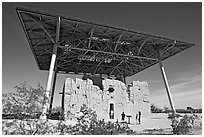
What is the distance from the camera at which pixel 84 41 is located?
64.0ft

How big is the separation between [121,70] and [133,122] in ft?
43.3

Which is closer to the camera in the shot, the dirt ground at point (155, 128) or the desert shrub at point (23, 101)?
the desert shrub at point (23, 101)

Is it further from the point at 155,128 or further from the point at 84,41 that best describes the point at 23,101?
the point at 84,41

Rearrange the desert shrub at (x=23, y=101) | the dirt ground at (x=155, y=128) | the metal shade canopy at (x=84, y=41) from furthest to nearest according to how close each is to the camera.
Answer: the metal shade canopy at (x=84, y=41)
the dirt ground at (x=155, y=128)
the desert shrub at (x=23, y=101)

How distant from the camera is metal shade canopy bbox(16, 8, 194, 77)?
51.1 ft

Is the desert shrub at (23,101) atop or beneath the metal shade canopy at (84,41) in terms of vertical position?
beneath

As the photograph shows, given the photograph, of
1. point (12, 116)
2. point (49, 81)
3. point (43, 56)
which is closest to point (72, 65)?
point (43, 56)

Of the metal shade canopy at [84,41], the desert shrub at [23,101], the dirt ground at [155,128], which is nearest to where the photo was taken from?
the desert shrub at [23,101]

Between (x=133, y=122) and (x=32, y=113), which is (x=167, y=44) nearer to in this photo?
(x=133, y=122)

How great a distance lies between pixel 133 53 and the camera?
72.4ft

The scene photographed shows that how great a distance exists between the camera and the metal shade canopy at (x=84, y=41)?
614 inches

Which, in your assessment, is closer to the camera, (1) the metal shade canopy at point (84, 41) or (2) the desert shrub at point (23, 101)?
(2) the desert shrub at point (23, 101)

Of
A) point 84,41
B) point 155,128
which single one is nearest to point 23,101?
point 155,128

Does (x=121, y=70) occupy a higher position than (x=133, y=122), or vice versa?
(x=121, y=70)
